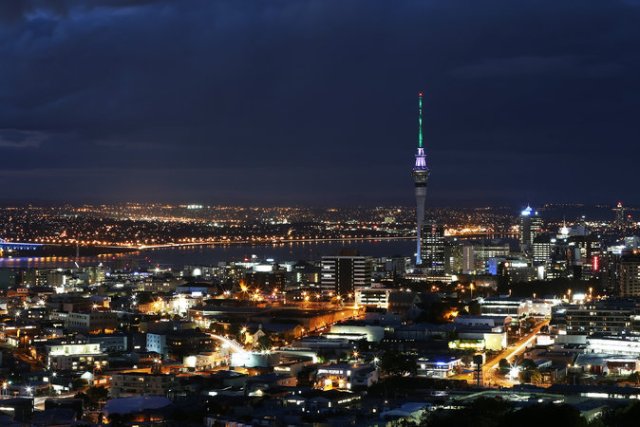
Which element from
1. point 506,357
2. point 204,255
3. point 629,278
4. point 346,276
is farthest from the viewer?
point 204,255

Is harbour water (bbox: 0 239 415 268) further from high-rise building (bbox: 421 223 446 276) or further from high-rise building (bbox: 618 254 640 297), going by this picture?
high-rise building (bbox: 618 254 640 297)

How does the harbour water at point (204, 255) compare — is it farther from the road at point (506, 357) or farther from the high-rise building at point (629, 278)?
the road at point (506, 357)

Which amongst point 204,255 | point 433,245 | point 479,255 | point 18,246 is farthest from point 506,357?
point 18,246

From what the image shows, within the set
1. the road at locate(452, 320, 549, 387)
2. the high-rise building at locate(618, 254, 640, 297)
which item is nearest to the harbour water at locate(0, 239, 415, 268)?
the high-rise building at locate(618, 254, 640, 297)

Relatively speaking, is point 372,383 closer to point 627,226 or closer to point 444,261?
point 444,261

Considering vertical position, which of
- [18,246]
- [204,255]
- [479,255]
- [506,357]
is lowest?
[506,357]

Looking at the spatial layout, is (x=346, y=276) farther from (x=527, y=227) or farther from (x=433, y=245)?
(x=527, y=227)
